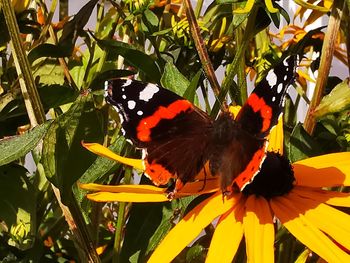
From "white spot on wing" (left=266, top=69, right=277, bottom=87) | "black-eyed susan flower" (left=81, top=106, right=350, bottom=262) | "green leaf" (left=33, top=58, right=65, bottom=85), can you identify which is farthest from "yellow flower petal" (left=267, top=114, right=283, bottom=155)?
"green leaf" (left=33, top=58, right=65, bottom=85)

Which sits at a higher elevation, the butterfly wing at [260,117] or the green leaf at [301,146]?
the butterfly wing at [260,117]

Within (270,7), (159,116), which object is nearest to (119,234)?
(159,116)

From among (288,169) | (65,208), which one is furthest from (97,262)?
(288,169)

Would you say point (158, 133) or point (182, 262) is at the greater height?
point (158, 133)

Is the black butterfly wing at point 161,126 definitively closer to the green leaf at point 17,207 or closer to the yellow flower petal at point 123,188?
the yellow flower petal at point 123,188

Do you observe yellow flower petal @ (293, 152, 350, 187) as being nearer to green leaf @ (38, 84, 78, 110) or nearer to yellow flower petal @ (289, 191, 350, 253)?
yellow flower petal @ (289, 191, 350, 253)

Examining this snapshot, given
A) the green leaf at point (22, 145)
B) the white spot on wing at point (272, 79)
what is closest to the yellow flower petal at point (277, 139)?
the white spot on wing at point (272, 79)

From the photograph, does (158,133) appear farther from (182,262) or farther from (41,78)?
(41,78)

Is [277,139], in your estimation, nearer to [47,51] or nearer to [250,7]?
[250,7]
